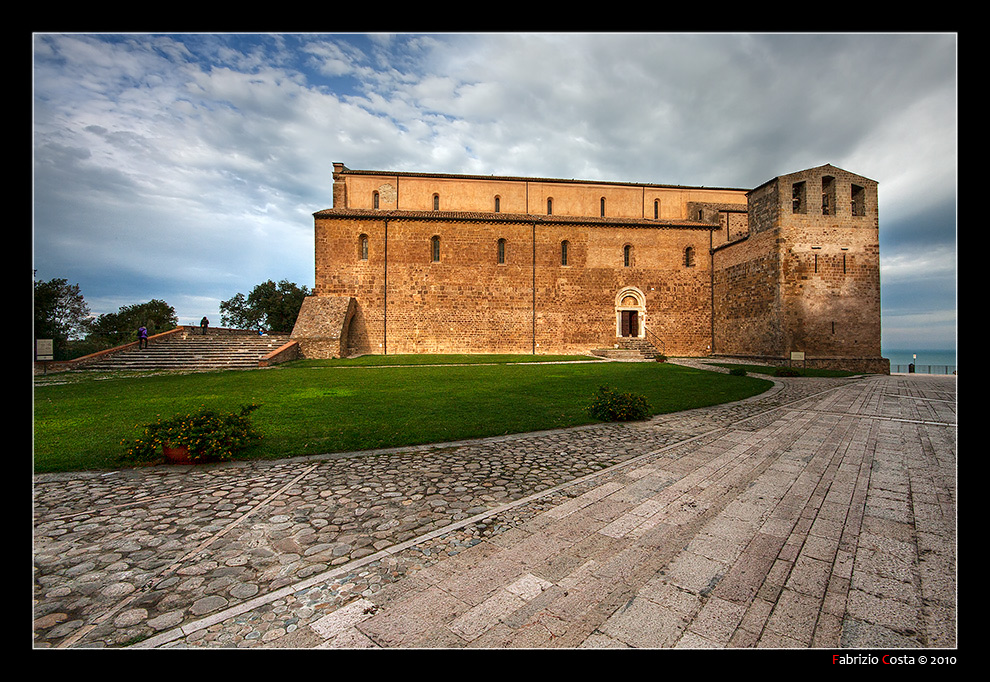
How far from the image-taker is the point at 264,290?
1836 inches

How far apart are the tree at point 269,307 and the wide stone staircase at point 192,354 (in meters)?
20.3

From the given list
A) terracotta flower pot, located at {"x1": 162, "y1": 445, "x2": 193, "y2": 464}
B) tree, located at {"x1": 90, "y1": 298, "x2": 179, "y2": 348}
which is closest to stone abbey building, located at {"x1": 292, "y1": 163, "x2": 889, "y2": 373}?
terracotta flower pot, located at {"x1": 162, "y1": 445, "x2": 193, "y2": 464}

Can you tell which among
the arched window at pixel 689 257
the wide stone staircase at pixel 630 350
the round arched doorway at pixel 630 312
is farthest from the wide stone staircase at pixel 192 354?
the arched window at pixel 689 257

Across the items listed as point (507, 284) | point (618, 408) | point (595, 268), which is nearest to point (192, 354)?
point (507, 284)

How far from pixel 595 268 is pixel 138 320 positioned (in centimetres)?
4838

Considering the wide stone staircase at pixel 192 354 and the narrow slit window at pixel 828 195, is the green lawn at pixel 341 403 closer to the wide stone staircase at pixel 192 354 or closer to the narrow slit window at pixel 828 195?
the wide stone staircase at pixel 192 354

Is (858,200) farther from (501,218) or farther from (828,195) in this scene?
(501,218)

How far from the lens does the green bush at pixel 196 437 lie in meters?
5.05

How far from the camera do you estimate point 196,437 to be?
5.09 metres

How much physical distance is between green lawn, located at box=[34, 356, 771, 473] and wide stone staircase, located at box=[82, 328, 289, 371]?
252cm

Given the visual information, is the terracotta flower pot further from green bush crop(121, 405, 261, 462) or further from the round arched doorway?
the round arched doorway

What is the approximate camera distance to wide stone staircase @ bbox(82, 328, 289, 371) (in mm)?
17516

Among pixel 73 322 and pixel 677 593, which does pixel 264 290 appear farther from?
pixel 677 593

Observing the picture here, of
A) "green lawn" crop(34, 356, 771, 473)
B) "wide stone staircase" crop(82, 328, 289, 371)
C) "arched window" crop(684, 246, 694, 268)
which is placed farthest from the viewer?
"arched window" crop(684, 246, 694, 268)
